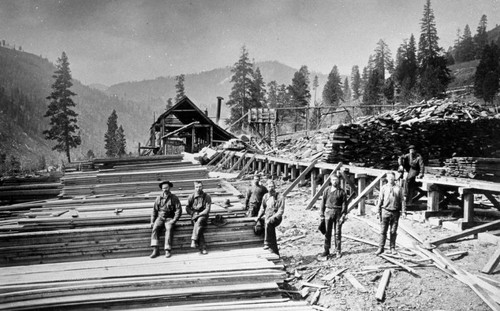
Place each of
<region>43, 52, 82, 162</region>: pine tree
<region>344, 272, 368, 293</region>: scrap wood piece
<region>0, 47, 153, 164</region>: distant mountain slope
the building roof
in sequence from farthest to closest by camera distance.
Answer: <region>0, 47, 153, 164</region>: distant mountain slope, <region>43, 52, 82, 162</region>: pine tree, the building roof, <region>344, 272, 368, 293</region>: scrap wood piece

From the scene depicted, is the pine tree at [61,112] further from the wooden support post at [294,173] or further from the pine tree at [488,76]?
the pine tree at [488,76]

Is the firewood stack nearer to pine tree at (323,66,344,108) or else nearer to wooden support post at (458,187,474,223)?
wooden support post at (458,187,474,223)

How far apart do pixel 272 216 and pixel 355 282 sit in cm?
231

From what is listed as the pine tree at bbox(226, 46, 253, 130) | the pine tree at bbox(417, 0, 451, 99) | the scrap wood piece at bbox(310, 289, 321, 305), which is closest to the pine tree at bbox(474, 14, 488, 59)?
the pine tree at bbox(417, 0, 451, 99)

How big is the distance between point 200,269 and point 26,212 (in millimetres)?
6326

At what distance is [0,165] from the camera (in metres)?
29.4

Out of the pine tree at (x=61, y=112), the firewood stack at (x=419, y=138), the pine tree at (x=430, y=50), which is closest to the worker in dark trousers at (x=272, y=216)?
the firewood stack at (x=419, y=138)

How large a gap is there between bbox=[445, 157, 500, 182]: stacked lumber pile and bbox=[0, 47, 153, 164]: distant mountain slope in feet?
175

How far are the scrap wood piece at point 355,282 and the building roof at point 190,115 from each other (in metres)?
21.5

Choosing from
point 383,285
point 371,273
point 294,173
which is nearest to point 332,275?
point 371,273

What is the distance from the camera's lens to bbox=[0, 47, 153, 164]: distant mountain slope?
8081 cm

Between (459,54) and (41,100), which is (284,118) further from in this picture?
(41,100)

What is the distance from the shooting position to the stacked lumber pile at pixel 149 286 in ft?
18.8

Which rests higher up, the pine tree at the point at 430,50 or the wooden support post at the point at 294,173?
the pine tree at the point at 430,50
